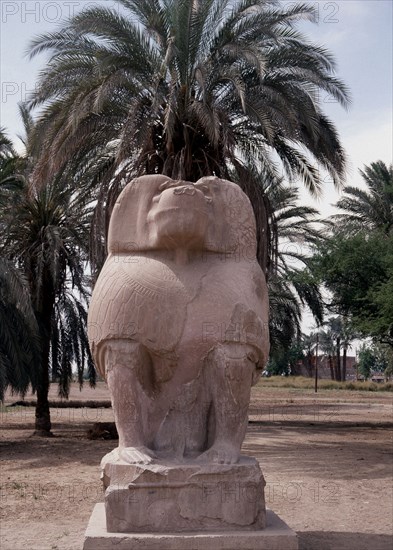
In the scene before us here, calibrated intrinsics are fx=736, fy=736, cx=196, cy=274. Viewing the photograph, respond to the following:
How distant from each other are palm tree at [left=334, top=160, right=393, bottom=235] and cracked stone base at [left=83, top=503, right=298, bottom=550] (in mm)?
15219

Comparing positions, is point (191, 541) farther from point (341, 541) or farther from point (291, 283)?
point (291, 283)

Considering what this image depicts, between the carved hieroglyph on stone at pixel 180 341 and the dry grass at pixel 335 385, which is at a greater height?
the carved hieroglyph on stone at pixel 180 341

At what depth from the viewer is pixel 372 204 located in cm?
1905

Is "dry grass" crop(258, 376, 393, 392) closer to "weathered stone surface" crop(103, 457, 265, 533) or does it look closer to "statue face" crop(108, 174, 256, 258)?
"statue face" crop(108, 174, 256, 258)

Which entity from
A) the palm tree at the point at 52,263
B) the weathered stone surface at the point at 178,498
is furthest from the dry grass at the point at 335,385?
the weathered stone surface at the point at 178,498

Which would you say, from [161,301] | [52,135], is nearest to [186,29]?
[52,135]

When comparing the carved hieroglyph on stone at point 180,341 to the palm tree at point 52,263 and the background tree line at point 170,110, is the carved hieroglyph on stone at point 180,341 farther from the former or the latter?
the palm tree at point 52,263

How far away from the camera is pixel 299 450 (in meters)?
11.1

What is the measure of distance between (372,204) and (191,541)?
16.2 m

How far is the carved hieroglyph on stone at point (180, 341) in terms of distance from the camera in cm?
415

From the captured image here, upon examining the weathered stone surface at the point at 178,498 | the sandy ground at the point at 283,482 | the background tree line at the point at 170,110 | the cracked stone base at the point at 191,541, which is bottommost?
the sandy ground at the point at 283,482

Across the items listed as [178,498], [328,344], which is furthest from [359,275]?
[328,344]

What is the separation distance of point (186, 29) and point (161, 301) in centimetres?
694

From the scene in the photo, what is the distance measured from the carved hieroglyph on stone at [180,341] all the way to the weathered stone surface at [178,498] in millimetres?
12
